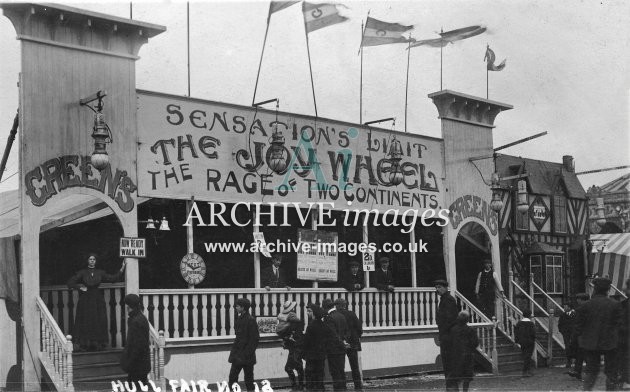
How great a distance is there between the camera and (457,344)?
42.4 feet

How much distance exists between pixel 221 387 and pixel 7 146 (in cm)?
521

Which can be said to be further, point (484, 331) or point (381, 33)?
point (484, 331)

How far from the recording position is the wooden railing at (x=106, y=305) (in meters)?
14.4

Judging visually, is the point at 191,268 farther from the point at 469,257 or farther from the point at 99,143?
the point at 469,257

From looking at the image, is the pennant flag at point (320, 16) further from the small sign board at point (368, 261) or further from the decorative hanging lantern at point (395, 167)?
the small sign board at point (368, 261)

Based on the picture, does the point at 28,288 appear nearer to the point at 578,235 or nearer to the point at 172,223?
the point at 172,223

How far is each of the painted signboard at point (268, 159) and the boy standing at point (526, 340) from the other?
3225 mm

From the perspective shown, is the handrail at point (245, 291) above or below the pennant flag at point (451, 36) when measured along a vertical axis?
below

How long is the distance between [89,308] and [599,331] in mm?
7710

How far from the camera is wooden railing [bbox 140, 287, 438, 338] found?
14703 millimetres

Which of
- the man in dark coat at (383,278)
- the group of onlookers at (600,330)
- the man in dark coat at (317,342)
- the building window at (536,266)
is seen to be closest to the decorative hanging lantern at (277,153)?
the man in dark coat at (317,342)

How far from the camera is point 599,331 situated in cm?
1239

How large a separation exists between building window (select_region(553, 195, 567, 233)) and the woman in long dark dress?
1637 cm

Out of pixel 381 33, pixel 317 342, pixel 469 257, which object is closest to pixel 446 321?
pixel 317 342
